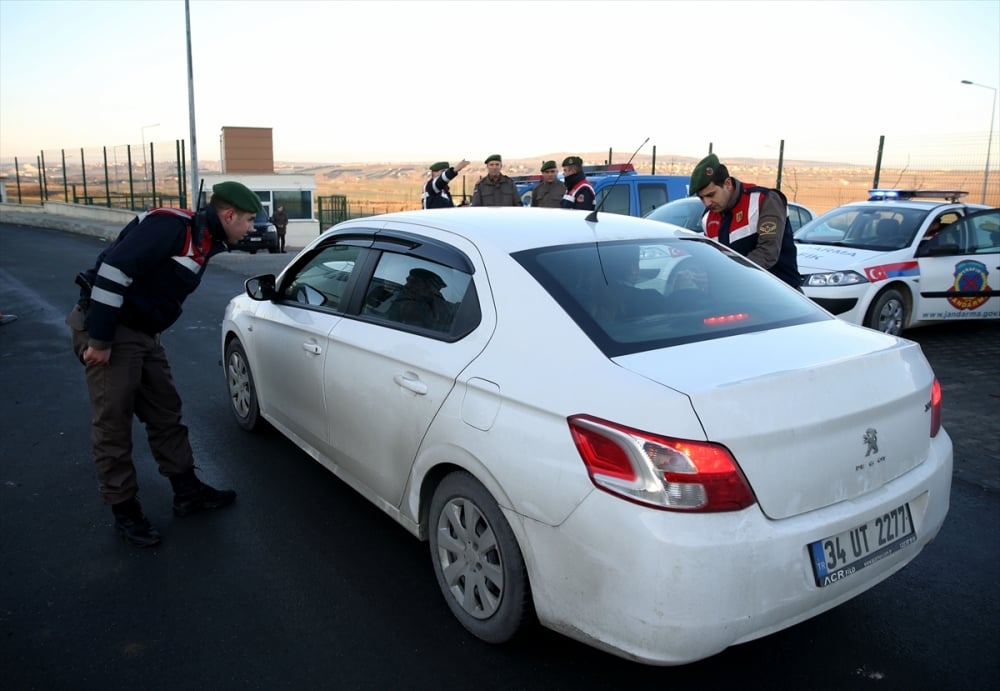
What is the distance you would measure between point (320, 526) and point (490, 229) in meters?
1.78

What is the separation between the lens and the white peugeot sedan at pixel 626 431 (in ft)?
7.55

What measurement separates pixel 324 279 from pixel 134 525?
1575 mm

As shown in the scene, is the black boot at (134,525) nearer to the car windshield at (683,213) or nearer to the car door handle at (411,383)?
the car door handle at (411,383)

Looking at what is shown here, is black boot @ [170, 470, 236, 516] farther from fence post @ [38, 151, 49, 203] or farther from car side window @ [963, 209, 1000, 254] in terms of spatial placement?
fence post @ [38, 151, 49, 203]

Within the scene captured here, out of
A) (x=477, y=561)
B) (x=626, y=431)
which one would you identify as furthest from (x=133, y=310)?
(x=626, y=431)

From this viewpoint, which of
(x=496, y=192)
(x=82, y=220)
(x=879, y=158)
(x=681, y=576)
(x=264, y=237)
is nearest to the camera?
(x=681, y=576)

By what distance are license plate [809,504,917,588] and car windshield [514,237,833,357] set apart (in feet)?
2.60

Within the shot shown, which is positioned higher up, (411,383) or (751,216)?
(751,216)

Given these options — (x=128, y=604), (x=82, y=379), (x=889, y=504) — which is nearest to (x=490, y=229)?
(x=889, y=504)

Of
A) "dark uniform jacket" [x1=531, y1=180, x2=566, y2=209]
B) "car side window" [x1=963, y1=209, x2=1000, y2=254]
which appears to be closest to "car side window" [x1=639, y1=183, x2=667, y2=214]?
"dark uniform jacket" [x1=531, y1=180, x2=566, y2=209]

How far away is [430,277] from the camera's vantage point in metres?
3.44

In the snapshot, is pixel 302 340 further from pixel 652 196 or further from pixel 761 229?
pixel 652 196

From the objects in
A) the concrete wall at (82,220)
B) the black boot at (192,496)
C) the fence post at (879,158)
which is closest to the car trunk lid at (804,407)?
the black boot at (192,496)

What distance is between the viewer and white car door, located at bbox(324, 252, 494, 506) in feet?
10.1
